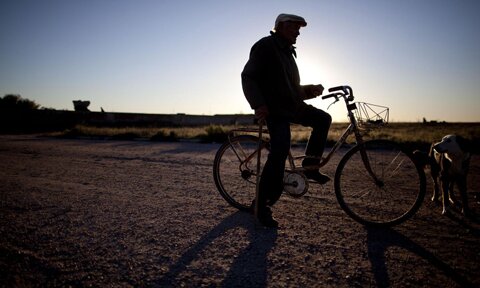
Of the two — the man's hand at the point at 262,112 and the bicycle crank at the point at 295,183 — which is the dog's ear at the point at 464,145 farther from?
the man's hand at the point at 262,112

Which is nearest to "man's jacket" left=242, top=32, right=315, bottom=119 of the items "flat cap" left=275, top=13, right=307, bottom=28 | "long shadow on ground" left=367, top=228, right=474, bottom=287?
"flat cap" left=275, top=13, right=307, bottom=28

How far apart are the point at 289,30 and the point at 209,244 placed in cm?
247

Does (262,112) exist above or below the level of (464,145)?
above

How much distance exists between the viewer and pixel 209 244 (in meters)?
2.78

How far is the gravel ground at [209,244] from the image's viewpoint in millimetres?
2178

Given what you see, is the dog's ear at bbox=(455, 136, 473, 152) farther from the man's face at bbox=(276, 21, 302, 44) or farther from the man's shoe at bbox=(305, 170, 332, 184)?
the man's face at bbox=(276, 21, 302, 44)

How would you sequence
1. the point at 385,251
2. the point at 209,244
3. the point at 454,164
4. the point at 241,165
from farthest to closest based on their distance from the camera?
the point at 241,165 → the point at 454,164 → the point at 209,244 → the point at 385,251

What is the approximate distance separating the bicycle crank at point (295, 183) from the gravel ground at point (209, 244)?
1.01 ft

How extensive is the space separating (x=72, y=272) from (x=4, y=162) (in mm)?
7611

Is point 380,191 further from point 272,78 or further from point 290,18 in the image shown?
point 290,18

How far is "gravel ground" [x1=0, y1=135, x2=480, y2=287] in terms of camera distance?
7.14 feet

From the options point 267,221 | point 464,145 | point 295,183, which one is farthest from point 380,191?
point 267,221

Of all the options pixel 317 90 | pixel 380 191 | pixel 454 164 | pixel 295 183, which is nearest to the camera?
pixel 295 183

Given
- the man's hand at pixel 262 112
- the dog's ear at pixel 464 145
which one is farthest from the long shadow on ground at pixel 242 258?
the dog's ear at pixel 464 145
